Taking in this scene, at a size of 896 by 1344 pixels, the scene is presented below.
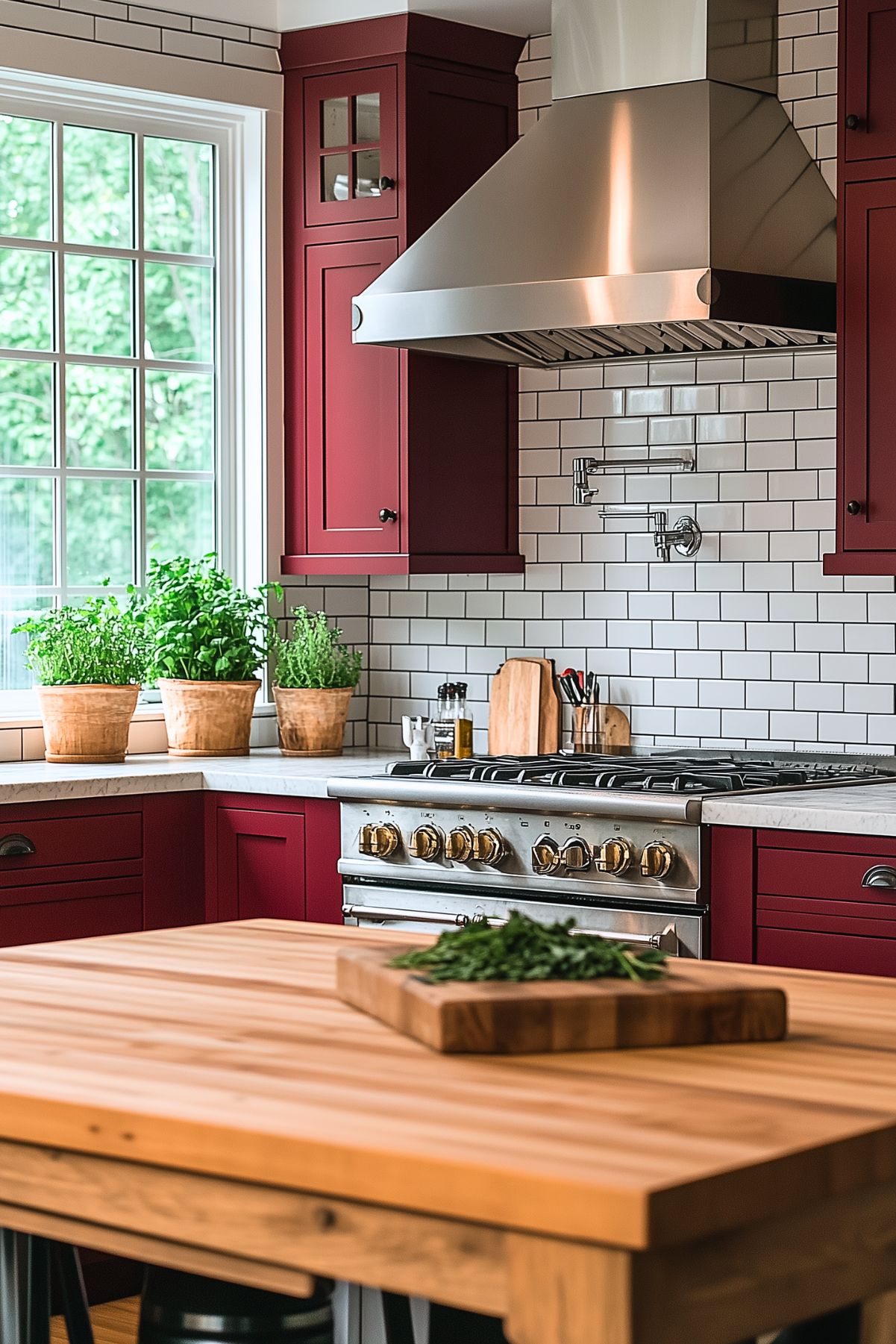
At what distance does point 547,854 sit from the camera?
4.05 meters

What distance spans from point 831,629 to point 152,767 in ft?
5.57

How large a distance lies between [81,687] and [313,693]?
2.12 ft

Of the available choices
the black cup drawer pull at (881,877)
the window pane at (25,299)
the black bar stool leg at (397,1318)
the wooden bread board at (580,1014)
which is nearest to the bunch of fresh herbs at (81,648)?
the window pane at (25,299)

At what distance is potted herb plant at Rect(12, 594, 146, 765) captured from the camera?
15.6 ft

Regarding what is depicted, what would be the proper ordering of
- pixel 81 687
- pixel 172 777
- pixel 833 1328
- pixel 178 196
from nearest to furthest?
pixel 833 1328 → pixel 172 777 → pixel 81 687 → pixel 178 196

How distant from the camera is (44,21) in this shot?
191 inches

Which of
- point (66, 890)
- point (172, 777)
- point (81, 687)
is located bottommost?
point (66, 890)

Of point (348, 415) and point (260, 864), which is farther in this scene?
point (348, 415)

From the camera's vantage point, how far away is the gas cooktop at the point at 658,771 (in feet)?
13.2

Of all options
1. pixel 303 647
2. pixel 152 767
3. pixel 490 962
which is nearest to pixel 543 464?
pixel 303 647

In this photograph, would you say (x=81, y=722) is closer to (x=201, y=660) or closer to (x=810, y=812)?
(x=201, y=660)

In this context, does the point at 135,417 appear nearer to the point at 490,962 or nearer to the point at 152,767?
the point at 152,767

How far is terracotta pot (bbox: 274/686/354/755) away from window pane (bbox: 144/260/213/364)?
1.01 metres

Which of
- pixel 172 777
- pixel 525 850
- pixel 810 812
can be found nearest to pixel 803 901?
pixel 810 812
